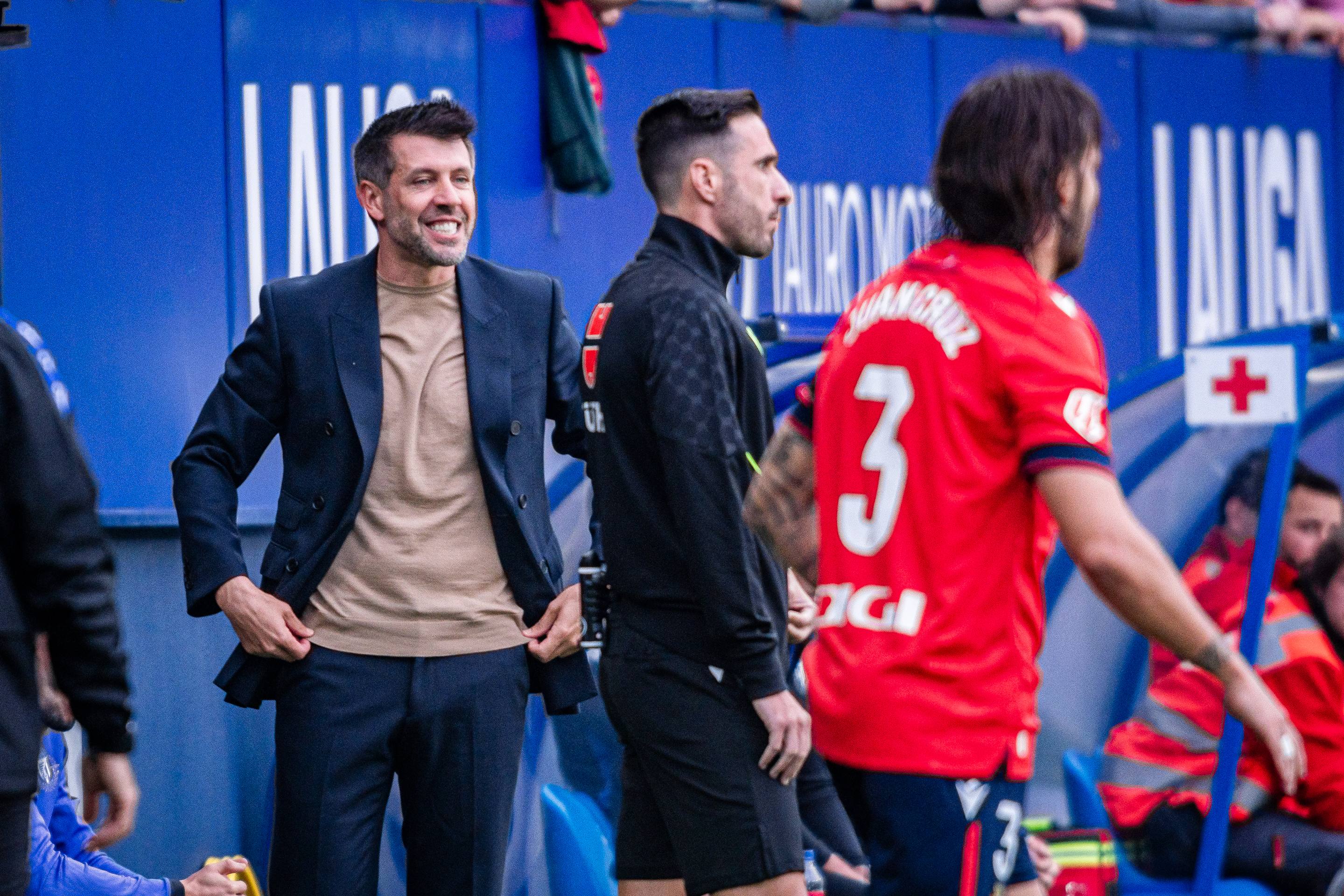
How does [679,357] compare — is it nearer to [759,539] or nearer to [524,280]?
[759,539]

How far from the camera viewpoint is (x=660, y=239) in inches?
145

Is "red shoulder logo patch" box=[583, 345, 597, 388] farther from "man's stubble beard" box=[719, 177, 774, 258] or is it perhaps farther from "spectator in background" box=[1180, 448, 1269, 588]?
"spectator in background" box=[1180, 448, 1269, 588]

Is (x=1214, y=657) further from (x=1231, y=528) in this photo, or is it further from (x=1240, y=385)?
(x=1231, y=528)

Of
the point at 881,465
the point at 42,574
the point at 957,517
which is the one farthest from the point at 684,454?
the point at 42,574

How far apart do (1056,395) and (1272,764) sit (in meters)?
3.28

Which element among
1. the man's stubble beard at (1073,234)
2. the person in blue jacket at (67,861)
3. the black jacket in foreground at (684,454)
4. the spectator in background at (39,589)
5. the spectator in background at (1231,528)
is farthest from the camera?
the spectator in background at (1231,528)

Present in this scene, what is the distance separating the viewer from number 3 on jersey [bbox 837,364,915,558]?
2.65m

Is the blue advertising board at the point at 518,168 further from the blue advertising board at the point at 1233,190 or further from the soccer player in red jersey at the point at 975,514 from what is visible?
the soccer player in red jersey at the point at 975,514

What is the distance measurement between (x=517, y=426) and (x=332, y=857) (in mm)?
1015

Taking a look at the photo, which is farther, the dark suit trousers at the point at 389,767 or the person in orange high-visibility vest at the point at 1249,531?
the person in orange high-visibility vest at the point at 1249,531

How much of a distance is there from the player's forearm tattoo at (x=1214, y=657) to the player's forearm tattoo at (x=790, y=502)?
2.32 feet

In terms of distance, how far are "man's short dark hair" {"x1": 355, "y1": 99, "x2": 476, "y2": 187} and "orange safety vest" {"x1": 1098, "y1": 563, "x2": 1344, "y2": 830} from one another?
2782 mm

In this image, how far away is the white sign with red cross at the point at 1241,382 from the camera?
4.80m

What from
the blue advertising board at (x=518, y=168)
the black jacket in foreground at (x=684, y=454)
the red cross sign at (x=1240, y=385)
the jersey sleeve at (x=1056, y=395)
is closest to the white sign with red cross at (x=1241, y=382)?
the red cross sign at (x=1240, y=385)
